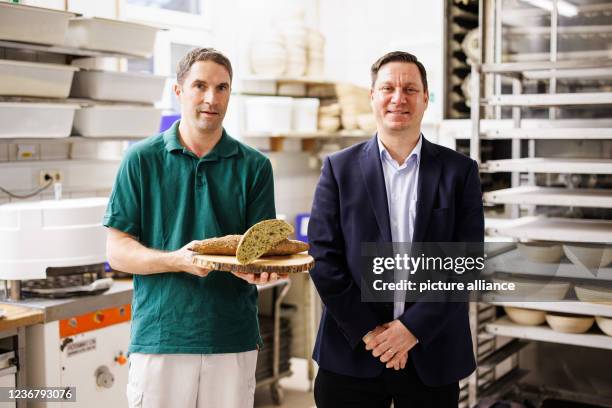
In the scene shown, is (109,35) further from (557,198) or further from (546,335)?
(546,335)

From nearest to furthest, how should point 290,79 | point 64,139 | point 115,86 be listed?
1. point 64,139
2. point 115,86
3. point 290,79

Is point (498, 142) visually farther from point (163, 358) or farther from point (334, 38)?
point (163, 358)

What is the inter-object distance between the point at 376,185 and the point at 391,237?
0.48 feet

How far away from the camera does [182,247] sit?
6.26 feet

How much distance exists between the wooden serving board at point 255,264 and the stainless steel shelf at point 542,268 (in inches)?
60.3

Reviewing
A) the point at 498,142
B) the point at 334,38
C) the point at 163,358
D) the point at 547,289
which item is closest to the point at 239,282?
the point at 163,358

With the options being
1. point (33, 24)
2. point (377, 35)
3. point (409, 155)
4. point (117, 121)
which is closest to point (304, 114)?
point (377, 35)

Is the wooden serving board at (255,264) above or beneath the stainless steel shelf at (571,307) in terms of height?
above

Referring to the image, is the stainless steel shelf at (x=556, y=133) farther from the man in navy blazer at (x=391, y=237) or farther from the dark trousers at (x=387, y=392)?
the dark trousers at (x=387, y=392)

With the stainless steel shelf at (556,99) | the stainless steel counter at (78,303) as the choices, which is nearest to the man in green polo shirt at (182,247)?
the stainless steel counter at (78,303)

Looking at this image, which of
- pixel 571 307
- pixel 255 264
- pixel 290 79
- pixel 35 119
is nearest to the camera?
pixel 255 264

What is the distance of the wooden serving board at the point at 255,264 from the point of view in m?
1.74

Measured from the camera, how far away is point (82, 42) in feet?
10.8

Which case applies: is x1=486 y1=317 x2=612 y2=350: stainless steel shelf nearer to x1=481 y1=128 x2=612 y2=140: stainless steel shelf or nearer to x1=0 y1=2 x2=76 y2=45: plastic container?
x1=481 y1=128 x2=612 y2=140: stainless steel shelf
